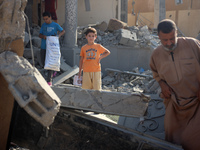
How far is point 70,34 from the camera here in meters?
9.75

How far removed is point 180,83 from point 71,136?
1.42 meters

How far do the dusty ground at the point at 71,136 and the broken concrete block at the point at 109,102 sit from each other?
0.22 m

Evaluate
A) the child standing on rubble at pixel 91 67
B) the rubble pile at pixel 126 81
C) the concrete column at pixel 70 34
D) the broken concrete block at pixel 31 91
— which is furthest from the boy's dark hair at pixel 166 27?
the concrete column at pixel 70 34

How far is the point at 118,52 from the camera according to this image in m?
11.1

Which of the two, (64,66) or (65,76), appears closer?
(65,76)

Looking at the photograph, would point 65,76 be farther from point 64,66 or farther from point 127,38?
point 127,38

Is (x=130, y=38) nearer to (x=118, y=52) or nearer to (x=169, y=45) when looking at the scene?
(x=118, y=52)

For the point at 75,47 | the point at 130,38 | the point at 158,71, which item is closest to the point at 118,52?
the point at 130,38

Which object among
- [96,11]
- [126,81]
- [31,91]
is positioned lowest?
[126,81]

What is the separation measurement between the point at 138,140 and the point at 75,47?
23.1ft

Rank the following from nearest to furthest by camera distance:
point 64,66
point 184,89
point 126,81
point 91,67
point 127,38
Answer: point 184,89 → point 91,67 → point 64,66 → point 126,81 → point 127,38

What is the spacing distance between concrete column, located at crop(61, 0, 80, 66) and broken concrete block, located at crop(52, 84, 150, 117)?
248 inches

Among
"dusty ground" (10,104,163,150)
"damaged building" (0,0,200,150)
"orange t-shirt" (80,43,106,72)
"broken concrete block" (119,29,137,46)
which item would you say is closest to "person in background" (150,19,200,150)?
"damaged building" (0,0,200,150)

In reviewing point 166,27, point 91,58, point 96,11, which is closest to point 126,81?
point 96,11
